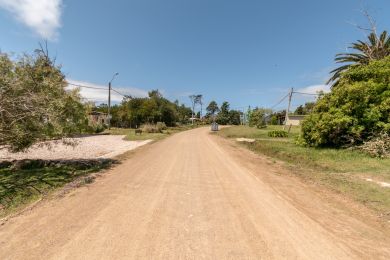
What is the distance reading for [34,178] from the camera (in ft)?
29.0

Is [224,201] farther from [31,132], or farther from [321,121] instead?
[321,121]

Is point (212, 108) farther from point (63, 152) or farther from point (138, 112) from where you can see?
point (63, 152)

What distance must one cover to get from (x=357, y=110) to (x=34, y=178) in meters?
15.5

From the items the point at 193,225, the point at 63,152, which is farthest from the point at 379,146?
the point at 63,152

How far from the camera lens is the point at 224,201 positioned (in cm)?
650

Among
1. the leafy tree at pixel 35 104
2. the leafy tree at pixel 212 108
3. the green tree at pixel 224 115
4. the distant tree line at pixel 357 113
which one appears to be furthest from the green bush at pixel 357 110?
the leafy tree at pixel 212 108

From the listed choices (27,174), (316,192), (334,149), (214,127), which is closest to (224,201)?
(316,192)

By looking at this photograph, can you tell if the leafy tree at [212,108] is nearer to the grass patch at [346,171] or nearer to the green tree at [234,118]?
the green tree at [234,118]

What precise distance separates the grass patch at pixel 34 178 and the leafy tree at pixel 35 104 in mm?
1092

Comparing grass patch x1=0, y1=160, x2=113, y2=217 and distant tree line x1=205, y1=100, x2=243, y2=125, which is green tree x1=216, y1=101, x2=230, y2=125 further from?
grass patch x1=0, y1=160, x2=113, y2=217

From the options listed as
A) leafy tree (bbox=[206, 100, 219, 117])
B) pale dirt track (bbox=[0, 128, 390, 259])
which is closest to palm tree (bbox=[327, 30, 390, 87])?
pale dirt track (bbox=[0, 128, 390, 259])

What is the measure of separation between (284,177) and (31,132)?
345 inches

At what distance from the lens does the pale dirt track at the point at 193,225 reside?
402cm

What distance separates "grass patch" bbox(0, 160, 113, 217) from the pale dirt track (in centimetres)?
84
